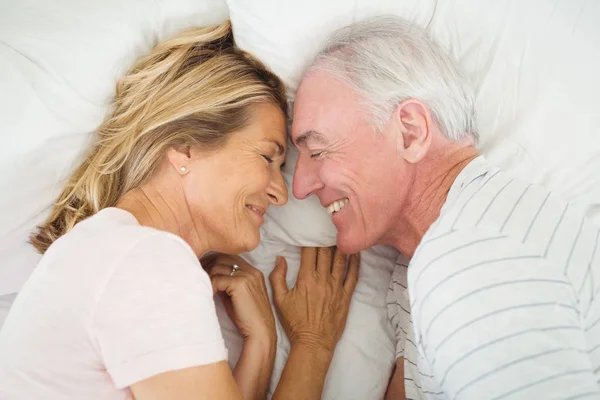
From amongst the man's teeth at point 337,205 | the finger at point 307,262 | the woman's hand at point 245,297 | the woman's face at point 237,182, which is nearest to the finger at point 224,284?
the woman's hand at point 245,297

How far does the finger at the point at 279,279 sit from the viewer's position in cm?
156

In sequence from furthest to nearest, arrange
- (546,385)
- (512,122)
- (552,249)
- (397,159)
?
(512,122), (397,159), (552,249), (546,385)

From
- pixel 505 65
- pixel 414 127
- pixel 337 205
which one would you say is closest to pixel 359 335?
pixel 337 205

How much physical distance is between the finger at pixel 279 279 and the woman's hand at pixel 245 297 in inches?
1.4

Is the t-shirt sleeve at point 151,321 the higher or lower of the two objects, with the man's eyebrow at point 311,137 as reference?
lower

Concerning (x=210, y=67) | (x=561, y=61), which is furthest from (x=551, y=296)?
(x=210, y=67)

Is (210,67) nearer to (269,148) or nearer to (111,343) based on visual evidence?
(269,148)

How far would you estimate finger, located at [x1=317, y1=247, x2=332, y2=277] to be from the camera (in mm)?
1592

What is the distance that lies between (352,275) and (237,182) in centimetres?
47

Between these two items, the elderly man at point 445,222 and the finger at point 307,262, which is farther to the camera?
the finger at point 307,262

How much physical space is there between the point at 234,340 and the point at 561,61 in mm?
1090

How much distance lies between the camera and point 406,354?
142cm

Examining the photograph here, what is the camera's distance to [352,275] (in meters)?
1.61

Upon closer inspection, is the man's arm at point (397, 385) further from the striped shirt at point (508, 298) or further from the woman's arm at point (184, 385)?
the woman's arm at point (184, 385)
